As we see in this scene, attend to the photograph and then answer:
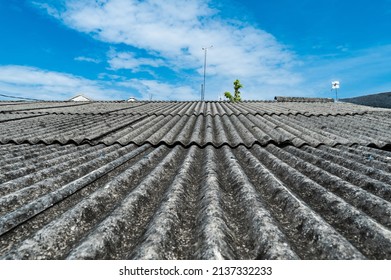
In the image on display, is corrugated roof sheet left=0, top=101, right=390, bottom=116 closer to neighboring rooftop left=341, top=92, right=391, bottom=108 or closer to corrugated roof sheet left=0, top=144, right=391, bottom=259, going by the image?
corrugated roof sheet left=0, top=144, right=391, bottom=259

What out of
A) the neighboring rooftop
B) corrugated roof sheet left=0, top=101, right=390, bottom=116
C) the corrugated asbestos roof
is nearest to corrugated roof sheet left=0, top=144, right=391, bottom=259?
the corrugated asbestos roof

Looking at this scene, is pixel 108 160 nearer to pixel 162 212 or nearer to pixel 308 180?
pixel 162 212

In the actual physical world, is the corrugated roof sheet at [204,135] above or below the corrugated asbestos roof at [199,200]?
above

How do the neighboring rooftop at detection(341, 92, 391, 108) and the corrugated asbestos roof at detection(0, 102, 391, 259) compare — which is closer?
the corrugated asbestos roof at detection(0, 102, 391, 259)

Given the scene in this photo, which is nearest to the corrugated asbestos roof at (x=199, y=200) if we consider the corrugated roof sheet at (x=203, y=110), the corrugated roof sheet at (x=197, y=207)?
the corrugated roof sheet at (x=197, y=207)

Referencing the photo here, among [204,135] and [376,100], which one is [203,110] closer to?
[204,135]

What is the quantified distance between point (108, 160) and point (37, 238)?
5.48 ft

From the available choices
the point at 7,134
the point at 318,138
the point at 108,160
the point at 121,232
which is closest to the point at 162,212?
the point at 121,232

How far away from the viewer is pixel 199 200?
209 centimetres

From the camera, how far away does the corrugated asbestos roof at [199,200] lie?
4.77 feet

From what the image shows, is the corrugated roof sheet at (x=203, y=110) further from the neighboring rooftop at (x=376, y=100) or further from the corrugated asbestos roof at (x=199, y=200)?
the neighboring rooftop at (x=376, y=100)

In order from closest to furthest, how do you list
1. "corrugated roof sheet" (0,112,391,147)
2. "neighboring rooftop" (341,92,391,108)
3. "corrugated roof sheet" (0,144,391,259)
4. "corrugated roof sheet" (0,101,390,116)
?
"corrugated roof sheet" (0,144,391,259)
"corrugated roof sheet" (0,112,391,147)
"corrugated roof sheet" (0,101,390,116)
"neighboring rooftop" (341,92,391,108)

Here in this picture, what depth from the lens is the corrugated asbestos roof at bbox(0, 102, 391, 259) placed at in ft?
4.77

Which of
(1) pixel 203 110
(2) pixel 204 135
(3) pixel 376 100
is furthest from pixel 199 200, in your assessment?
(3) pixel 376 100
